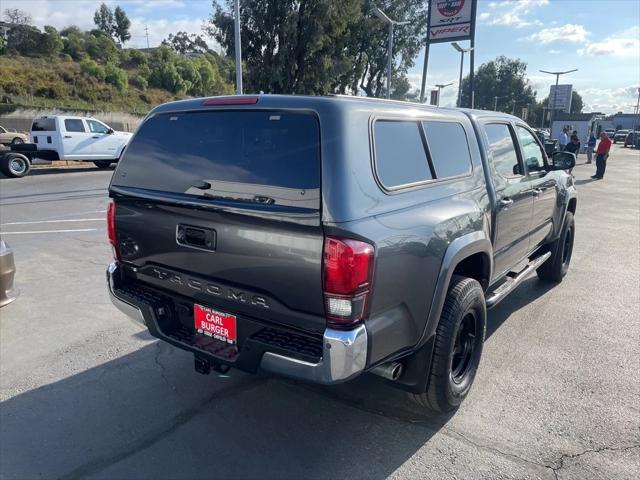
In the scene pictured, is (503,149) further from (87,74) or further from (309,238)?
(87,74)

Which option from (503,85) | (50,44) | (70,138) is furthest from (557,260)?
(503,85)

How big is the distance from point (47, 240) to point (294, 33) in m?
22.6

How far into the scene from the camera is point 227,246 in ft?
8.43

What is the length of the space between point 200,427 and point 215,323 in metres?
0.75

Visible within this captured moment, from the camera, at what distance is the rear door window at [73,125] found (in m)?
16.6

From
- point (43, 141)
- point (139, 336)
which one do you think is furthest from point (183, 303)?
point (43, 141)

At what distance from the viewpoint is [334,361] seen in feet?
7.34

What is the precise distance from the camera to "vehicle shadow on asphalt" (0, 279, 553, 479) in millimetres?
2652

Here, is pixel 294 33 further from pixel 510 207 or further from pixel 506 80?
pixel 506 80

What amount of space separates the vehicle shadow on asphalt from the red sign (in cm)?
2996

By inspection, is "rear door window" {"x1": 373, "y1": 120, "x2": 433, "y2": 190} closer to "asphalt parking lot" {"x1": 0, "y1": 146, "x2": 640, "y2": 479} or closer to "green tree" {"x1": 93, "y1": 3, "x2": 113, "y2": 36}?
"asphalt parking lot" {"x1": 0, "y1": 146, "x2": 640, "y2": 479}

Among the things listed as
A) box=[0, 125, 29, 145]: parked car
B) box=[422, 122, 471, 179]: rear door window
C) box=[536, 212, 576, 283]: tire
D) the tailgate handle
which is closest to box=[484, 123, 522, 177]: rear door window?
box=[422, 122, 471, 179]: rear door window

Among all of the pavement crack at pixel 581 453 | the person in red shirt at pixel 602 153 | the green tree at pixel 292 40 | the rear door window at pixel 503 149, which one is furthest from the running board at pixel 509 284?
the green tree at pixel 292 40

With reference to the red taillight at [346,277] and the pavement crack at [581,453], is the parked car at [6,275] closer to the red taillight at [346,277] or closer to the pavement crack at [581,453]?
the red taillight at [346,277]
